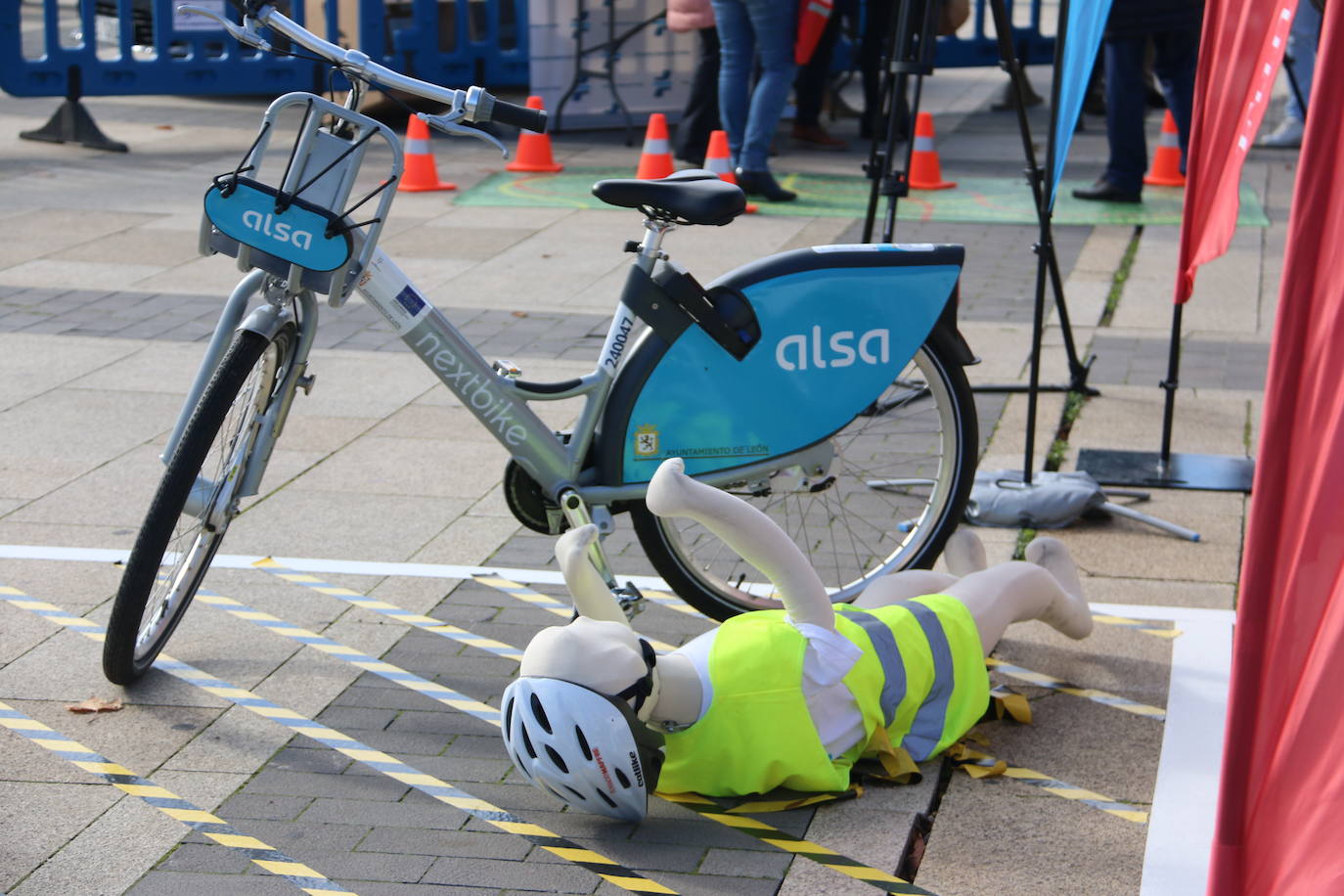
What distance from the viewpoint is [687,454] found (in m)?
4.32

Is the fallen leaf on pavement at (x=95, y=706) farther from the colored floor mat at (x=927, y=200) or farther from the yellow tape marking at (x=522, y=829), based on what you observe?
the colored floor mat at (x=927, y=200)

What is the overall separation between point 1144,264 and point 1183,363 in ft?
6.42

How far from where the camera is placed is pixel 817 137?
1242 cm

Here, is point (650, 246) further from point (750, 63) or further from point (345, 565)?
point (750, 63)

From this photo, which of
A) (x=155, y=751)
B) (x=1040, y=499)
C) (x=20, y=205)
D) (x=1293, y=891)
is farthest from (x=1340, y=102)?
(x=20, y=205)

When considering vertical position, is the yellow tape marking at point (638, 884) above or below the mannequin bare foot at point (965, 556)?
below

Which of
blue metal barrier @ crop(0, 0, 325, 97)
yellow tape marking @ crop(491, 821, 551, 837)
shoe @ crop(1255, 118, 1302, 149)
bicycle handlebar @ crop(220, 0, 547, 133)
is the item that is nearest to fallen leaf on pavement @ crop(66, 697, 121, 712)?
yellow tape marking @ crop(491, 821, 551, 837)

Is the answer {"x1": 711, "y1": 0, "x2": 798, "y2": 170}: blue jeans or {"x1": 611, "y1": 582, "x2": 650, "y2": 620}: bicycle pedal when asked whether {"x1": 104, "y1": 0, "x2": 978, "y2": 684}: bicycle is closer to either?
{"x1": 611, "y1": 582, "x2": 650, "y2": 620}: bicycle pedal

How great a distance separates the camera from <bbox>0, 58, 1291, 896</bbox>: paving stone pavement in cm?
340

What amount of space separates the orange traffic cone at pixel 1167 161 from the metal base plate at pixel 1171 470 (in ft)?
18.0

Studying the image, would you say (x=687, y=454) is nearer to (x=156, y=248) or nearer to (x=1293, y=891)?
(x=1293, y=891)

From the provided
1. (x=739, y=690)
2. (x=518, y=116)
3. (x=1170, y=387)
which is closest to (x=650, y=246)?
(x=518, y=116)

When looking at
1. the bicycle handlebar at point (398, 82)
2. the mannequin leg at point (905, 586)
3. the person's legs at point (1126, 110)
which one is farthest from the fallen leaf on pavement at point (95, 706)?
the person's legs at point (1126, 110)

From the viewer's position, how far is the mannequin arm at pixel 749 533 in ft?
11.4
